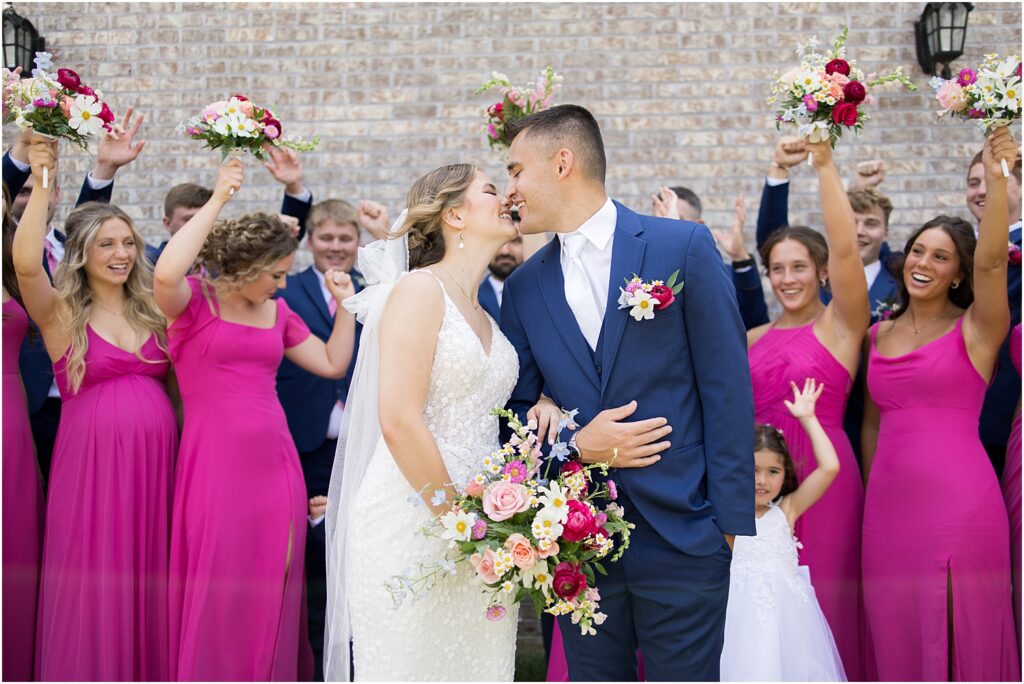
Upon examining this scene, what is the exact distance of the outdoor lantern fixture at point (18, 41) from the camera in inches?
253

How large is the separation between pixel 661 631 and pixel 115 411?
8.96 ft

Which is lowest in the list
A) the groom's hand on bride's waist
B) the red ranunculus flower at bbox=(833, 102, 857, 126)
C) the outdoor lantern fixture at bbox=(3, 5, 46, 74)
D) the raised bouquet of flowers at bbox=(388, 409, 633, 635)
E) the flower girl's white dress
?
the flower girl's white dress

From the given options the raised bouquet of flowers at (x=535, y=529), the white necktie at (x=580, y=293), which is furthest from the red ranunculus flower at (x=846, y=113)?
the raised bouquet of flowers at (x=535, y=529)

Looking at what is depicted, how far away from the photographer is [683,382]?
3.11 metres

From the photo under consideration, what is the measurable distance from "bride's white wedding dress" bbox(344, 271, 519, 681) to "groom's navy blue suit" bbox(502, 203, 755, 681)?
32cm

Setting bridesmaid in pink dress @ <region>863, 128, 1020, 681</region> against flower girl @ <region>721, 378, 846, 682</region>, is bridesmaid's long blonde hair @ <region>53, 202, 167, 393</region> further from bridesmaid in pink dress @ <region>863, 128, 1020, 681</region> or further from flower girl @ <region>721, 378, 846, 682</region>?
bridesmaid in pink dress @ <region>863, 128, 1020, 681</region>

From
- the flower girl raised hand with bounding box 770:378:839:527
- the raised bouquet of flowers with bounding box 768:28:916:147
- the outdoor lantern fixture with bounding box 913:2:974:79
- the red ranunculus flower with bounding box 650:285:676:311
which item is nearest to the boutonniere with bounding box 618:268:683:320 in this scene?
the red ranunculus flower with bounding box 650:285:676:311

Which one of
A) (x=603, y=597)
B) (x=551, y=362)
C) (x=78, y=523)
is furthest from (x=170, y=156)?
(x=603, y=597)

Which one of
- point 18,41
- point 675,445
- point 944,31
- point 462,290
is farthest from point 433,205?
point 18,41

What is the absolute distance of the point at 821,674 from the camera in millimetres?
4133

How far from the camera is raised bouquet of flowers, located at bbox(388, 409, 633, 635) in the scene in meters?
2.84

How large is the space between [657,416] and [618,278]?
438 millimetres

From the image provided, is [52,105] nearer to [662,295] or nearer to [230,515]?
[230,515]

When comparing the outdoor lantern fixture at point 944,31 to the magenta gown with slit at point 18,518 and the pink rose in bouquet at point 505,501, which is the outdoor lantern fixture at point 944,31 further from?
the magenta gown with slit at point 18,518
